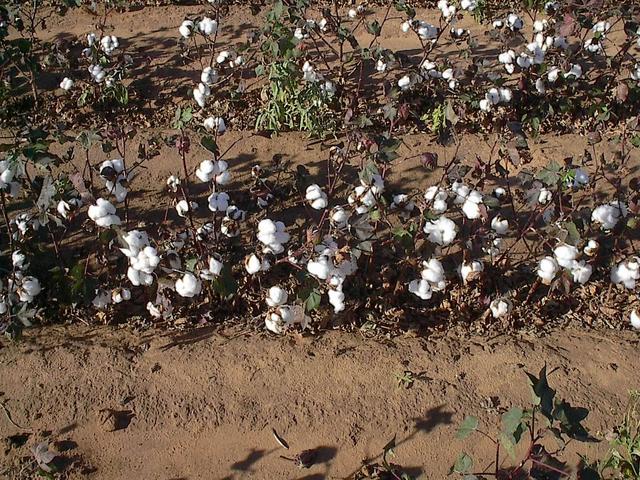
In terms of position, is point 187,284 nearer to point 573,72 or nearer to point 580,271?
point 580,271

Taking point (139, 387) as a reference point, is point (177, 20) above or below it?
above

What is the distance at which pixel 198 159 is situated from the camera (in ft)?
15.3

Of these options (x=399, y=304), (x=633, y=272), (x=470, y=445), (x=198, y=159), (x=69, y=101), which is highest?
(x=69, y=101)

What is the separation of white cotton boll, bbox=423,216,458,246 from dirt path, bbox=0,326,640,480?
2.11ft

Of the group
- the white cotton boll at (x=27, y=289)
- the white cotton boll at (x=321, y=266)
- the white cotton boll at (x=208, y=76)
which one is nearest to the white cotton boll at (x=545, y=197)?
the white cotton boll at (x=321, y=266)

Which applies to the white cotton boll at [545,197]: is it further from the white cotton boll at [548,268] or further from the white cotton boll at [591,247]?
the white cotton boll at [548,268]

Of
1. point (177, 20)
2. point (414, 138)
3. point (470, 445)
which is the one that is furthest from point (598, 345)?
point (177, 20)

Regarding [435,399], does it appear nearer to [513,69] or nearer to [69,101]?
[513,69]

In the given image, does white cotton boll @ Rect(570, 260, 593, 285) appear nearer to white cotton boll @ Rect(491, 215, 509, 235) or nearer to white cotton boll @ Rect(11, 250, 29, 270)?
white cotton boll @ Rect(491, 215, 509, 235)

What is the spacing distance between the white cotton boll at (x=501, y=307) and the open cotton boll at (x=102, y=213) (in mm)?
2010

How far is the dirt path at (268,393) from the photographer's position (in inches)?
119

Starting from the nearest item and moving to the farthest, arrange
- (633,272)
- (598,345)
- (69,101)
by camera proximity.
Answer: (633,272) < (598,345) < (69,101)

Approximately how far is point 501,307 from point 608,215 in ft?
2.53

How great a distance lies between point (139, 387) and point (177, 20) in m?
4.56
